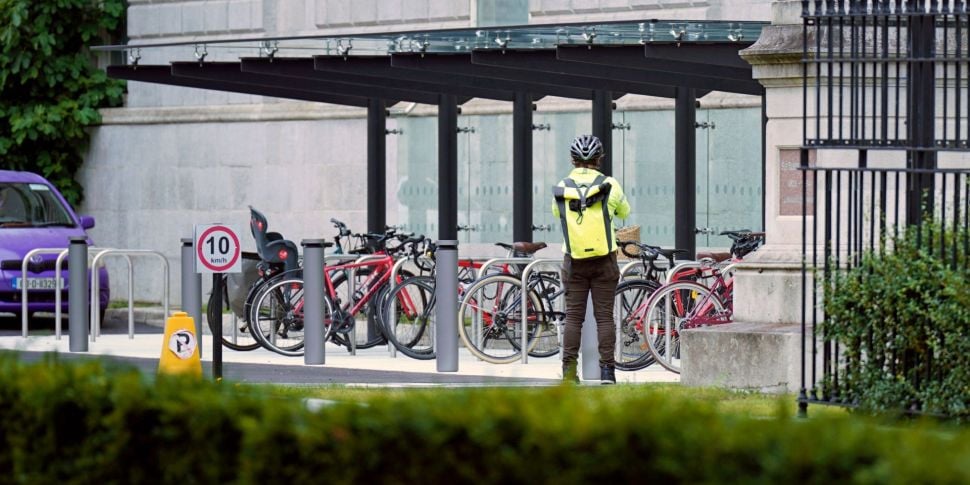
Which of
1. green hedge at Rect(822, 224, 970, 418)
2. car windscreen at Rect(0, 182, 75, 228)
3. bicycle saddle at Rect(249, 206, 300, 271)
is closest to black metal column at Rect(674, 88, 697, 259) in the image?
bicycle saddle at Rect(249, 206, 300, 271)

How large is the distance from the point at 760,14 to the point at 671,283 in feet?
20.5

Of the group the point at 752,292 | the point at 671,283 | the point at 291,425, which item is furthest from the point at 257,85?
the point at 291,425

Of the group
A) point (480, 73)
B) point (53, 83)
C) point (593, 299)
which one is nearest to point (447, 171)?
point (480, 73)

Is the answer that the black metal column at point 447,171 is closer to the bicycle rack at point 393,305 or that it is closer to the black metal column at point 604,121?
the black metal column at point 604,121

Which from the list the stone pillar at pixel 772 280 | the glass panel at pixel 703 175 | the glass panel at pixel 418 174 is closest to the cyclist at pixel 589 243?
the stone pillar at pixel 772 280

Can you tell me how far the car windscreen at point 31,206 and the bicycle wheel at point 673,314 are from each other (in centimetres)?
865

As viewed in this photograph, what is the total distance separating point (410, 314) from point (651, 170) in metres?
5.78

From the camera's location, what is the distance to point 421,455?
187 inches

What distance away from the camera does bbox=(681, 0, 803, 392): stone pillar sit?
11078 millimetres

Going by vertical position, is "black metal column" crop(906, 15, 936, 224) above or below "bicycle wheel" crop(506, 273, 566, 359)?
above

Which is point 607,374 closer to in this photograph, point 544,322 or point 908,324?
point 544,322

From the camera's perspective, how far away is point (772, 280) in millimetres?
11664

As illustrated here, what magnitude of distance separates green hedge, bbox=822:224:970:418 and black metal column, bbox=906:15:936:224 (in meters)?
0.46

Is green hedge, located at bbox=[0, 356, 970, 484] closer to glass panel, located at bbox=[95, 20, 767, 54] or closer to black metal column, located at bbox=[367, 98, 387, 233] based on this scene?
glass panel, located at bbox=[95, 20, 767, 54]
